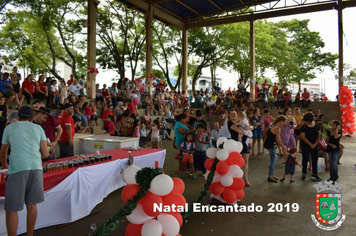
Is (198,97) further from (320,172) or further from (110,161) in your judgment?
(110,161)

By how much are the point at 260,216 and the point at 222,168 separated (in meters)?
0.94

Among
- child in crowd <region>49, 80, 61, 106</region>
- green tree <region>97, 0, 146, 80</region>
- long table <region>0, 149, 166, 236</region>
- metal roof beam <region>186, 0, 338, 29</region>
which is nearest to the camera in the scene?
long table <region>0, 149, 166, 236</region>

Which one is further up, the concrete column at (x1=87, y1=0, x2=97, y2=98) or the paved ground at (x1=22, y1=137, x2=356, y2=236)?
the concrete column at (x1=87, y1=0, x2=97, y2=98)

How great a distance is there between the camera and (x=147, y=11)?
17938 mm

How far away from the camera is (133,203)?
2947 millimetres

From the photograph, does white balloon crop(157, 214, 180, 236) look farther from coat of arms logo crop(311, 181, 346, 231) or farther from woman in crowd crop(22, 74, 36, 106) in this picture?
woman in crowd crop(22, 74, 36, 106)

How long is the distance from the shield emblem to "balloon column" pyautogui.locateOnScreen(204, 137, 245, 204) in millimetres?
1172

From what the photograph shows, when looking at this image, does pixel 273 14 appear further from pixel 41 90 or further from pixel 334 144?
pixel 41 90

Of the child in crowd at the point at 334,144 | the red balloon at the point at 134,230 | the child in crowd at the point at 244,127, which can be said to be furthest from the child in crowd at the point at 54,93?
the child in crowd at the point at 334,144

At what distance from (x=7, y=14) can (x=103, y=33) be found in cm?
639

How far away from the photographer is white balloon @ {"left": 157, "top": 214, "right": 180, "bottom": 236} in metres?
2.97

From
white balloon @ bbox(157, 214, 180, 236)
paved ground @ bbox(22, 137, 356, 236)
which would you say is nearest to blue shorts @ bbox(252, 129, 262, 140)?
paved ground @ bbox(22, 137, 356, 236)

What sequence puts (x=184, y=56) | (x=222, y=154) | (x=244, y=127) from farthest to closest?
(x=184, y=56) < (x=244, y=127) < (x=222, y=154)

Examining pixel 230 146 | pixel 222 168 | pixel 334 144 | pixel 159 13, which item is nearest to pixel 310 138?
pixel 334 144
